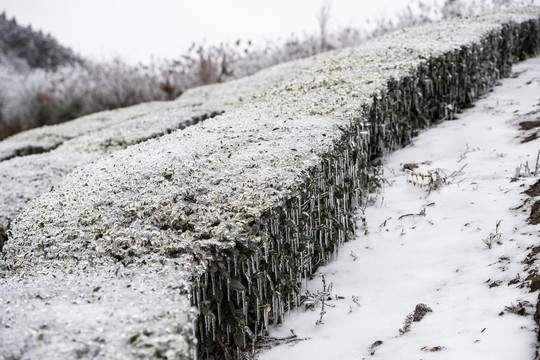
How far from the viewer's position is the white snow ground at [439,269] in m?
2.55

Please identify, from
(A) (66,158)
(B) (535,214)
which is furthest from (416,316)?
(A) (66,158)

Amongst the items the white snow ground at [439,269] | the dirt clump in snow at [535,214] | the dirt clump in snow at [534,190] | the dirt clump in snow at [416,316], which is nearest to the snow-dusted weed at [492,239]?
the white snow ground at [439,269]

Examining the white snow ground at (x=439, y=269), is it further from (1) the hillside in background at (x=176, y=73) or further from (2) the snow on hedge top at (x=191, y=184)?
(1) the hillside in background at (x=176, y=73)

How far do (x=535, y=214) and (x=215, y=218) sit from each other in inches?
106

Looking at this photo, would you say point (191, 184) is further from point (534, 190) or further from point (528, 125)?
point (528, 125)

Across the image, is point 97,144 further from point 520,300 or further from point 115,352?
point 520,300

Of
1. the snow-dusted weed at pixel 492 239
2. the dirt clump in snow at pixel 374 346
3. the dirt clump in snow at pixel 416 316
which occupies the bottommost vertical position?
the dirt clump in snow at pixel 374 346

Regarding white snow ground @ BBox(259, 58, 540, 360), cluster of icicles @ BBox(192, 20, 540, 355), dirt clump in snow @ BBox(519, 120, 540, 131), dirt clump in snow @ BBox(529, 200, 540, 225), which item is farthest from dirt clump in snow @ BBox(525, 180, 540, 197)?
dirt clump in snow @ BBox(519, 120, 540, 131)

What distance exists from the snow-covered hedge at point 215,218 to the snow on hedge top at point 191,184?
1 cm

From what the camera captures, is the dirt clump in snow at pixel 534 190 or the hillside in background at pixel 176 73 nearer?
the dirt clump in snow at pixel 534 190

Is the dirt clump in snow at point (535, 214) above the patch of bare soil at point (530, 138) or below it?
below

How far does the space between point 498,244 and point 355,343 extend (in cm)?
151

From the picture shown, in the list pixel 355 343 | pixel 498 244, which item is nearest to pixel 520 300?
pixel 498 244

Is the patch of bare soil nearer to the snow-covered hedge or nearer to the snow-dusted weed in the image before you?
the snow-covered hedge
